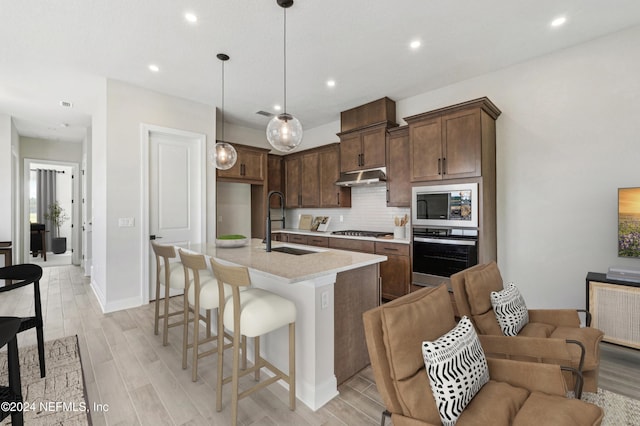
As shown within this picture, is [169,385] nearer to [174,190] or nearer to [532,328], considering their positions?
[532,328]

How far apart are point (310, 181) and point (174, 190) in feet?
7.94

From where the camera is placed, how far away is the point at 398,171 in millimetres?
4207

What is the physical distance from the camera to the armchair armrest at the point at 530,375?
52.7 inches

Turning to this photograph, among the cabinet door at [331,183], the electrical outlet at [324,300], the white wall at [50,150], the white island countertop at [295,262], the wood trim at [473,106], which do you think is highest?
the white wall at [50,150]

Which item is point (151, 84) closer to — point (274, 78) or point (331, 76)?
point (274, 78)

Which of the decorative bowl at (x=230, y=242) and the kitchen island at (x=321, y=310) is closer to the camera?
the kitchen island at (x=321, y=310)

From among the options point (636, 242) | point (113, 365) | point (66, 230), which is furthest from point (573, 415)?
point (66, 230)

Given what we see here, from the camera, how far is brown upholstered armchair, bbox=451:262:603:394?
164cm

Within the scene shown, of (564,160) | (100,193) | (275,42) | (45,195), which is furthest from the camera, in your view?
(45,195)

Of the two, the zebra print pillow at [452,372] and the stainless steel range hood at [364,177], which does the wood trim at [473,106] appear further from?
the zebra print pillow at [452,372]

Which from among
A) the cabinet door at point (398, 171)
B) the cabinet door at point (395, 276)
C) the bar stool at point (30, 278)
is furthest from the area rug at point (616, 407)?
the bar stool at point (30, 278)

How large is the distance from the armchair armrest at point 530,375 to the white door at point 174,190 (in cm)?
422

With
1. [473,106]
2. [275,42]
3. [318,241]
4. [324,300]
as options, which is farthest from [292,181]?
[324,300]

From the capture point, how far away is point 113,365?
2447 millimetres
